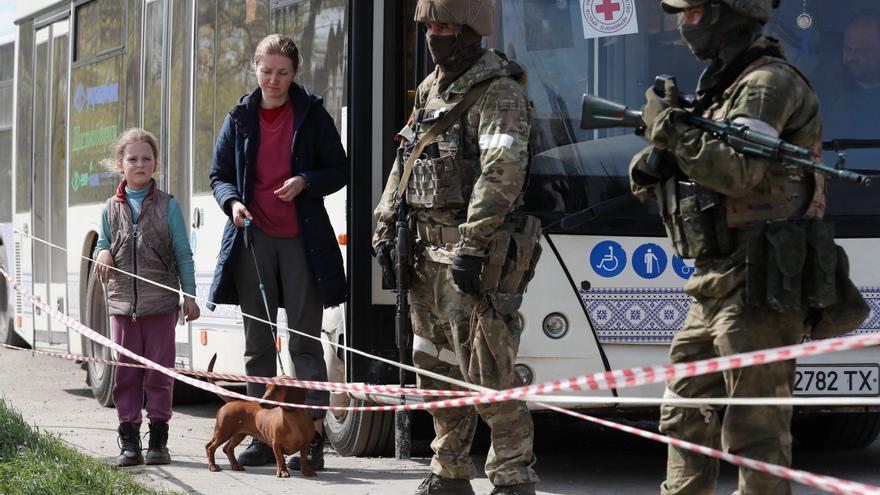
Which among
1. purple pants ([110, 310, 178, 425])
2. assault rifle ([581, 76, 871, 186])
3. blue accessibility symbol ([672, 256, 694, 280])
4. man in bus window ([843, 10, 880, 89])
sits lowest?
purple pants ([110, 310, 178, 425])

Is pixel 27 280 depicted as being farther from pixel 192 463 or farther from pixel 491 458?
pixel 491 458

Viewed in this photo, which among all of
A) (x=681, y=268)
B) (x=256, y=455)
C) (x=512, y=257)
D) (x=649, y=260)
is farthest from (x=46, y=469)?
(x=681, y=268)

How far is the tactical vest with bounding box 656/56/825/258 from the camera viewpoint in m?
4.71

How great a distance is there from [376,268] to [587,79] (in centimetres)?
140

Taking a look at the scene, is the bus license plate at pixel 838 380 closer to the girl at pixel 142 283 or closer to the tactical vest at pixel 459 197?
the tactical vest at pixel 459 197

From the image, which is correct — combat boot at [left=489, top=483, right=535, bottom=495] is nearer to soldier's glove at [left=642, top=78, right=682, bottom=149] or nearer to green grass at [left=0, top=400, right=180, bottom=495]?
green grass at [left=0, top=400, right=180, bottom=495]

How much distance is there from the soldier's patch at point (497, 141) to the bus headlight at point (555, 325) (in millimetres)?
1276

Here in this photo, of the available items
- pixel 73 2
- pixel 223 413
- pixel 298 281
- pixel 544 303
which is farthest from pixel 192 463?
pixel 73 2

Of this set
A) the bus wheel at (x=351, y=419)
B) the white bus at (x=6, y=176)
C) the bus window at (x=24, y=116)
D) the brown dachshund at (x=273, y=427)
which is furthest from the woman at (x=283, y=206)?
the white bus at (x=6, y=176)

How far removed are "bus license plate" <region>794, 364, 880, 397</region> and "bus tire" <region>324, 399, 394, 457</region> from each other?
210 centimetres

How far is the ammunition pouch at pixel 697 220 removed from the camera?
4.80 meters

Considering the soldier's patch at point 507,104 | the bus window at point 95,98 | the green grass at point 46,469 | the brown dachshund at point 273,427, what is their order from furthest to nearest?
the bus window at point 95,98 < the brown dachshund at point 273,427 < the green grass at point 46,469 < the soldier's patch at point 507,104

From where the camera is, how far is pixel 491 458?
6125 millimetres

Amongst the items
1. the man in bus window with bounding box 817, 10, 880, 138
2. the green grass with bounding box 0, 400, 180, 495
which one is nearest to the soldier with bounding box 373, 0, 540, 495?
the green grass with bounding box 0, 400, 180, 495
